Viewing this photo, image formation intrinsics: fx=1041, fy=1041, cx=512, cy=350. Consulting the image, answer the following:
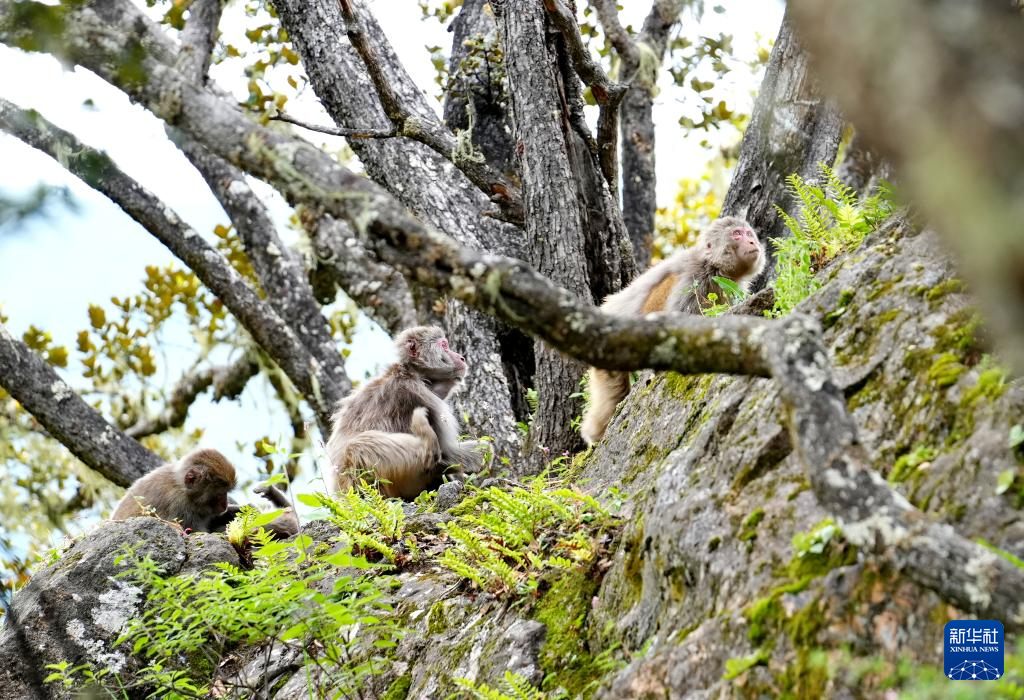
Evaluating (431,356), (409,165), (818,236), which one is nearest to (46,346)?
(409,165)

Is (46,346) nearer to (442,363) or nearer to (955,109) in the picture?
(442,363)

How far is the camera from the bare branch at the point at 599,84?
6.92 m

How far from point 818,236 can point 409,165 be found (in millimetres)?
4187

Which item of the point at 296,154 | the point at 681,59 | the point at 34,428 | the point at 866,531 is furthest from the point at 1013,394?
the point at 34,428

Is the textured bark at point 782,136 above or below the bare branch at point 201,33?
above

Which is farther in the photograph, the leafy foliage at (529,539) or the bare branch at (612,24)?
the bare branch at (612,24)

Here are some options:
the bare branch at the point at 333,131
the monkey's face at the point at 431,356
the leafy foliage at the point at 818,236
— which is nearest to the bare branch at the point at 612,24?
the monkey's face at the point at 431,356

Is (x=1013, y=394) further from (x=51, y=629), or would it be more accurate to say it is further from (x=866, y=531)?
(x=51, y=629)

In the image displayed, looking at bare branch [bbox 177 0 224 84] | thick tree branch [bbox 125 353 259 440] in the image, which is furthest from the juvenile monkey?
thick tree branch [bbox 125 353 259 440]

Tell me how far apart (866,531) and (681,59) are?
31.1 feet

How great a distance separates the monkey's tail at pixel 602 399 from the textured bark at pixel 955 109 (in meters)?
4.70

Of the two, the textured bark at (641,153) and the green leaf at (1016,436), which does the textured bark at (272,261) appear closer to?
the textured bark at (641,153)

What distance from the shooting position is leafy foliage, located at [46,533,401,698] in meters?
4.17

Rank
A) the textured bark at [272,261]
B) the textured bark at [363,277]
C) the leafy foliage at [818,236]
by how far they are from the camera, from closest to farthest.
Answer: the leafy foliage at [818,236] < the textured bark at [363,277] < the textured bark at [272,261]
